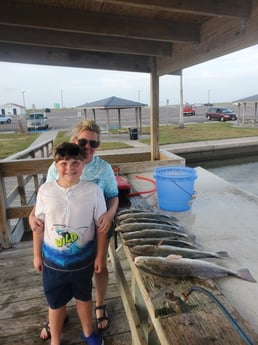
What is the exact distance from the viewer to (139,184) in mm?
3494

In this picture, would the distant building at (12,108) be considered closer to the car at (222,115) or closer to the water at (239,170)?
the car at (222,115)

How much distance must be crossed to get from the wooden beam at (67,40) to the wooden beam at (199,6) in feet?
4.31

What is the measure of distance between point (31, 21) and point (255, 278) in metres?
2.94

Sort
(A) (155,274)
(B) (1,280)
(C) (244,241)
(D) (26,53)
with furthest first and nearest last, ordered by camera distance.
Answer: (D) (26,53) < (B) (1,280) < (C) (244,241) < (A) (155,274)

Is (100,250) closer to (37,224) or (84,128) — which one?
(37,224)

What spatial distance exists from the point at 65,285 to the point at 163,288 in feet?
2.38

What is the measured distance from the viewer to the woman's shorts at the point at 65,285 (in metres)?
1.65

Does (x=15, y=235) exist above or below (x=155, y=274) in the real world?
below

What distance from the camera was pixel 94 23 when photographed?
2803mm

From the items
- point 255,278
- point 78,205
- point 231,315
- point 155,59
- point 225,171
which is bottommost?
point 225,171

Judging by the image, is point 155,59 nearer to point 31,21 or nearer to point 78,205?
point 31,21

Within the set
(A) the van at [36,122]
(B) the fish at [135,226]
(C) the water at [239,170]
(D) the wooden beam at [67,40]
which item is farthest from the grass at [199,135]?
(B) the fish at [135,226]

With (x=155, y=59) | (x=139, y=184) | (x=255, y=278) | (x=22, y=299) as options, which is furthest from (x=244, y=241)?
(x=155, y=59)

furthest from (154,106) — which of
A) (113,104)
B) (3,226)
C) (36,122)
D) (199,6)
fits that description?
A: (36,122)
